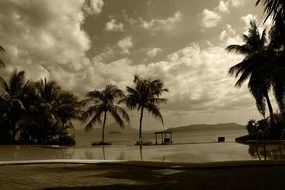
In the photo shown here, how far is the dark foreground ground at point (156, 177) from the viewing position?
22.0 ft

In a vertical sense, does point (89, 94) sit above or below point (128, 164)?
above

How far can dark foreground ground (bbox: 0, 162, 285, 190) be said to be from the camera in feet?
22.0

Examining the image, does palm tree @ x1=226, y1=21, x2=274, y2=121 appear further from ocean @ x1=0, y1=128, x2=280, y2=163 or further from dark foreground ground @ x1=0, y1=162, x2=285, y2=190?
dark foreground ground @ x1=0, y1=162, x2=285, y2=190

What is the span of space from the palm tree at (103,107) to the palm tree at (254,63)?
10.5m

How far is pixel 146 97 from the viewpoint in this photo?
1136 inches

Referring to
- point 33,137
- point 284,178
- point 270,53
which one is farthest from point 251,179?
point 33,137

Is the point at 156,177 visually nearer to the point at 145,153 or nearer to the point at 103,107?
the point at 145,153

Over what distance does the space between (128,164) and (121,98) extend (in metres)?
19.6

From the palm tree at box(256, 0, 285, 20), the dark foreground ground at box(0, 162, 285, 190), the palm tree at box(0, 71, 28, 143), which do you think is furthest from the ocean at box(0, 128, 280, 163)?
the palm tree at box(256, 0, 285, 20)

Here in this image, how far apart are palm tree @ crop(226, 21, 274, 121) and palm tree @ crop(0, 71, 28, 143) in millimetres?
18856

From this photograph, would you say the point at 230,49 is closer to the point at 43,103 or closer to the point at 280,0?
the point at 43,103

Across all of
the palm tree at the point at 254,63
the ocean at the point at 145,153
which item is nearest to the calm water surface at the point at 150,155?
the ocean at the point at 145,153

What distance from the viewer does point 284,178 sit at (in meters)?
7.20

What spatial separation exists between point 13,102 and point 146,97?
11748 millimetres
